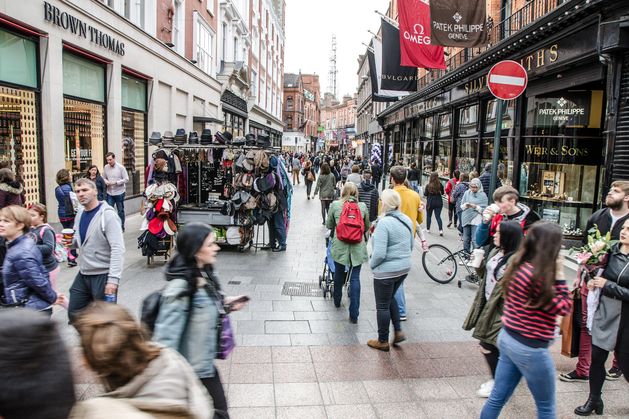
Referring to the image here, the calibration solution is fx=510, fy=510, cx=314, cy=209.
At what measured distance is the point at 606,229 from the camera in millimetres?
5324

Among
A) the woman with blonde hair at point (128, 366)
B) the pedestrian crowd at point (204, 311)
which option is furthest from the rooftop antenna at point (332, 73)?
the woman with blonde hair at point (128, 366)

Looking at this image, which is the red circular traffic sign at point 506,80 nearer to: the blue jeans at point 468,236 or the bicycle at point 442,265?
the bicycle at point 442,265

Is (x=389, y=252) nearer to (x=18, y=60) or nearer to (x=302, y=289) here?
A: (x=302, y=289)

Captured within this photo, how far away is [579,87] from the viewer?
1055 centimetres

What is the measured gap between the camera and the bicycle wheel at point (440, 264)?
28.3 feet

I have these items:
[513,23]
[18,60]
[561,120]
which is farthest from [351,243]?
[513,23]

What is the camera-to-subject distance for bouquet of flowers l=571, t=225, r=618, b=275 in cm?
413

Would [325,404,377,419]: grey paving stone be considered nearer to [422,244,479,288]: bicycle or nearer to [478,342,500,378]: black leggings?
[478,342,500,378]: black leggings

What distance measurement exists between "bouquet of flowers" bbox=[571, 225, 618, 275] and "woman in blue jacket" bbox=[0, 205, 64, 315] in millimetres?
4432

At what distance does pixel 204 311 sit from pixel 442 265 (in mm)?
6469

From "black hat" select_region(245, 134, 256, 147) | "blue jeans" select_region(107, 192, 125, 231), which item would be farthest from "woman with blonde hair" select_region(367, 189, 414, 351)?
A: "blue jeans" select_region(107, 192, 125, 231)

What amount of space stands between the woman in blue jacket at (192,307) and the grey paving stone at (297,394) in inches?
57.4

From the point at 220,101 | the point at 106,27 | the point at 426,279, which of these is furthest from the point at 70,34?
the point at 220,101

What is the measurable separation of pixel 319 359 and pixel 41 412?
4063mm
